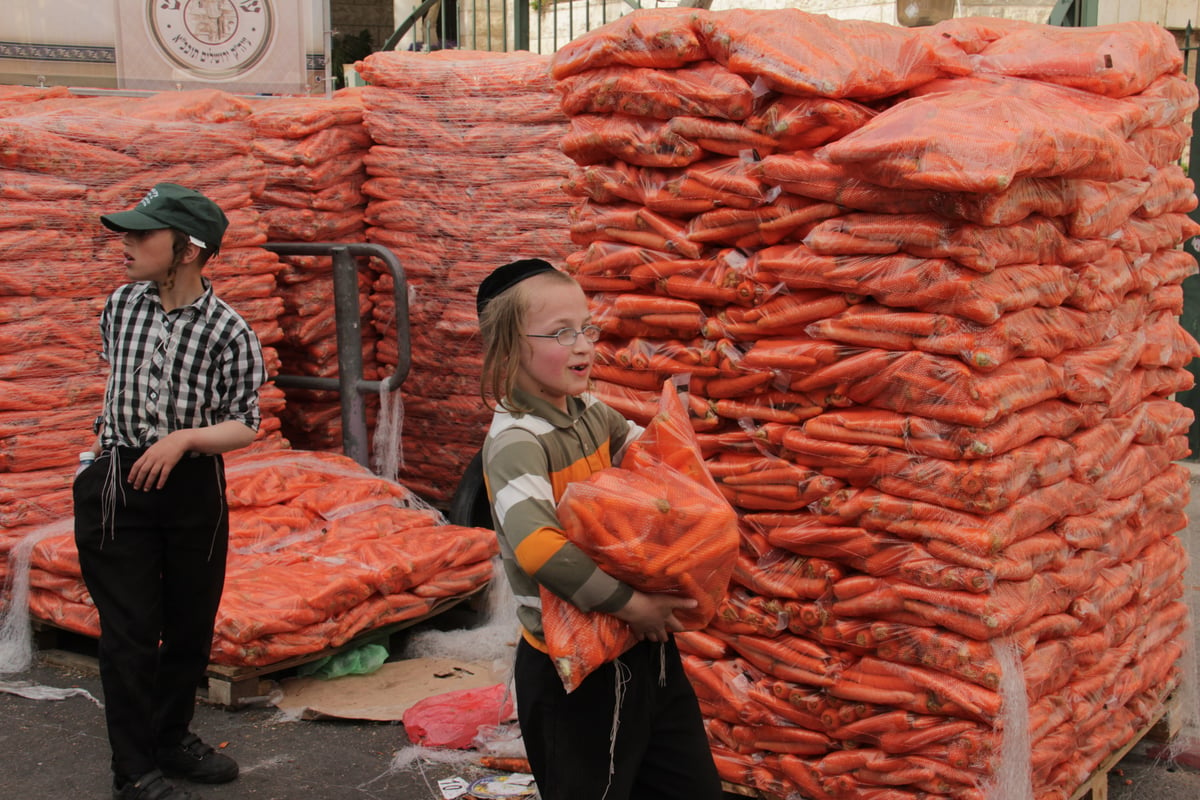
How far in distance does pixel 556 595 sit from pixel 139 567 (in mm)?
1901

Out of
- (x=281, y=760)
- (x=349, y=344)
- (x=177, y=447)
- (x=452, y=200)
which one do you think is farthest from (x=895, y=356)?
(x=452, y=200)

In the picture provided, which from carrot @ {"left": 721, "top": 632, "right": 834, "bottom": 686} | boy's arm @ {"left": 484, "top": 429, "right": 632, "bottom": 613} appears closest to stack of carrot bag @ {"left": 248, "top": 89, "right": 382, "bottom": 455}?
carrot @ {"left": 721, "top": 632, "right": 834, "bottom": 686}

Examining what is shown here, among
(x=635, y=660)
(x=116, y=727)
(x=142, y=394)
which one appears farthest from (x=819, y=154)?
(x=116, y=727)

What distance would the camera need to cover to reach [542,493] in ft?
8.52

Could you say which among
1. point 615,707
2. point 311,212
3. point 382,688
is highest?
point 311,212

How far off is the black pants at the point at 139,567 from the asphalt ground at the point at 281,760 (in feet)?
1.29

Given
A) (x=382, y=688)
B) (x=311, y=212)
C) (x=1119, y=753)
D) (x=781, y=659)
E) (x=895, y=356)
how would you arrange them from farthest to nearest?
(x=311, y=212) → (x=382, y=688) → (x=1119, y=753) → (x=781, y=659) → (x=895, y=356)

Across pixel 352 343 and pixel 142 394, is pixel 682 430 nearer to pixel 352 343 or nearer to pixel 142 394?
pixel 142 394

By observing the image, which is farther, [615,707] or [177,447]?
[177,447]

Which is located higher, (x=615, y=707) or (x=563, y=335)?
(x=563, y=335)

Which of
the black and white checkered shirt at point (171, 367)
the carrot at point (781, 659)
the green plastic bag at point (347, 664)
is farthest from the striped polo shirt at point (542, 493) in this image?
the green plastic bag at point (347, 664)

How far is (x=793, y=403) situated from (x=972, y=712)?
3.14 ft

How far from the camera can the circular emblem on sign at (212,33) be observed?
770cm

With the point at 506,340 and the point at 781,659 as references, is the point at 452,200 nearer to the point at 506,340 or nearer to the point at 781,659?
the point at 781,659
